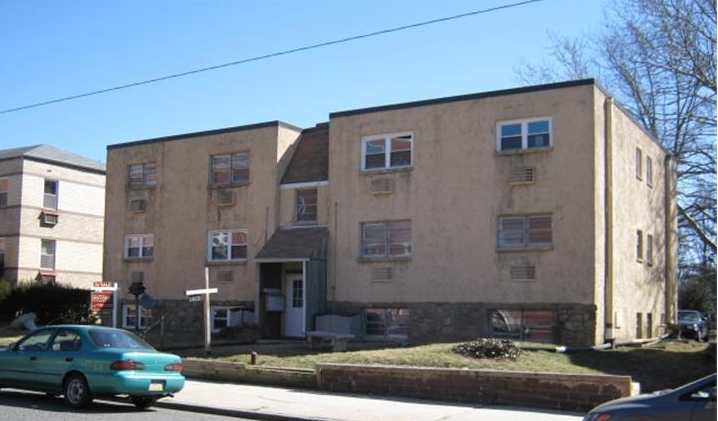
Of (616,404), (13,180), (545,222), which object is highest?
(13,180)

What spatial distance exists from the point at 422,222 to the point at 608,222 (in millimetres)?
5319

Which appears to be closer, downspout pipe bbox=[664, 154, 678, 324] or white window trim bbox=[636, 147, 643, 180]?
white window trim bbox=[636, 147, 643, 180]

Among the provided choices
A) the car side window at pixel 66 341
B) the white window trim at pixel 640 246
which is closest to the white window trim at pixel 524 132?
the white window trim at pixel 640 246

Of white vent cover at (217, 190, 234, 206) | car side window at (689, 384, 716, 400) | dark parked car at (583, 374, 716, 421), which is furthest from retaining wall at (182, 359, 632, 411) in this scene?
→ white vent cover at (217, 190, 234, 206)

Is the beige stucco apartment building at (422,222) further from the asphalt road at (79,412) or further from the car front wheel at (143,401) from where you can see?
the asphalt road at (79,412)

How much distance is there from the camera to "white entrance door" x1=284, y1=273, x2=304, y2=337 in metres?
27.2

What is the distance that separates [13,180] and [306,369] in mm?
27149

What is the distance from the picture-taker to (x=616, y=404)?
8.49 metres

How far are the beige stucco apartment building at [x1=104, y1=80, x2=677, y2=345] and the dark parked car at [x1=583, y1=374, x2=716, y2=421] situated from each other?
13646mm

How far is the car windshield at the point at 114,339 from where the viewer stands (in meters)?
13.6

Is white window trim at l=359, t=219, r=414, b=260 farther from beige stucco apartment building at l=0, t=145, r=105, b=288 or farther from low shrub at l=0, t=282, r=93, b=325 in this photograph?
beige stucco apartment building at l=0, t=145, r=105, b=288

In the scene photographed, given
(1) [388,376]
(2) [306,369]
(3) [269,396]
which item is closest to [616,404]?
(1) [388,376]

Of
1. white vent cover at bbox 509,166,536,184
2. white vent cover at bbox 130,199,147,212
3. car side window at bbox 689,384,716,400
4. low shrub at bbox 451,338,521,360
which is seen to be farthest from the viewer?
white vent cover at bbox 130,199,147,212

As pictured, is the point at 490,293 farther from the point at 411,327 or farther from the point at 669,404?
the point at 669,404
